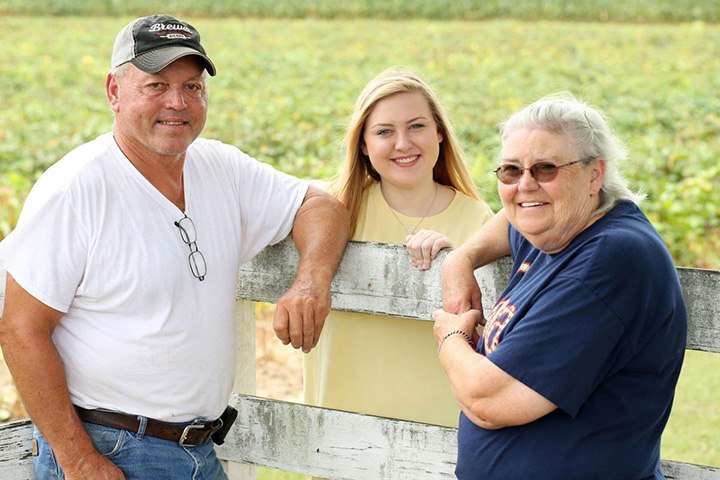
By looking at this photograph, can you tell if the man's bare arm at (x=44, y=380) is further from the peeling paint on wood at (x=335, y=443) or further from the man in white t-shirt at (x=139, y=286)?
the peeling paint on wood at (x=335, y=443)

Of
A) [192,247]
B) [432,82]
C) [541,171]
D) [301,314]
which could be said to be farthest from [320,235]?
[432,82]

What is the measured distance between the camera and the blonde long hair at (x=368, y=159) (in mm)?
3383

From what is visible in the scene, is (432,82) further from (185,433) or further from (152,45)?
(185,433)

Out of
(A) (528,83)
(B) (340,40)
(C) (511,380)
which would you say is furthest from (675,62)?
(C) (511,380)

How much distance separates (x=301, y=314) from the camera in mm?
2615

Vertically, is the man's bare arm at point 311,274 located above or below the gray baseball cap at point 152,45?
below

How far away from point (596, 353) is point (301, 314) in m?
0.94

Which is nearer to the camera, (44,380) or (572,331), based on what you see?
(572,331)

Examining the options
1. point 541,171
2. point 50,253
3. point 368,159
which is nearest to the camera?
point 541,171

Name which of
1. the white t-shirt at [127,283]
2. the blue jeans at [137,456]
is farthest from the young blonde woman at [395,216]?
the blue jeans at [137,456]

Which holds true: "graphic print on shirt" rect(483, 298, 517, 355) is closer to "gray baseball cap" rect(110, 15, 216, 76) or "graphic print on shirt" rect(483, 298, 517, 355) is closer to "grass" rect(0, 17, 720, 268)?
"grass" rect(0, 17, 720, 268)

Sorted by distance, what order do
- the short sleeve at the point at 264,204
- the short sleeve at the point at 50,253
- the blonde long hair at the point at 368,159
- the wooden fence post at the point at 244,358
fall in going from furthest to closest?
the blonde long hair at the point at 368,159 < the wooden fence post at the point at 244,358 < the short sleeve at the point at 264,204 < the short sleeve at the point at 50,253

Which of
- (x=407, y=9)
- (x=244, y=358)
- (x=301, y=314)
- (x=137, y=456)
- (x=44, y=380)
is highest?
(x=407, y=9)

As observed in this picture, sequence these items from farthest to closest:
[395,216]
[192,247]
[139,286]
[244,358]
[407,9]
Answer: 1. [407,9]
2. [395,216]
3. [244,358]
4. [192,247]
5. [139,286]
